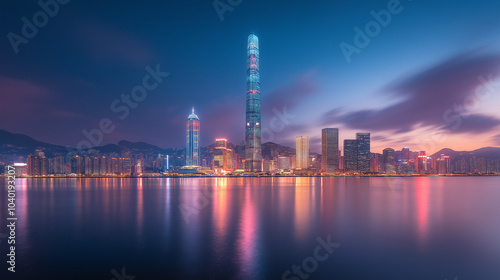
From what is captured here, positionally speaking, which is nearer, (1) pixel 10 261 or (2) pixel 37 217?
(1) pixel 10 261

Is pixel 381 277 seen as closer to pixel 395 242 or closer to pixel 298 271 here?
pixel 298 271

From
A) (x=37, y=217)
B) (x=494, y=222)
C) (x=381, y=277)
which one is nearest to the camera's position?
(x=381, y=277)

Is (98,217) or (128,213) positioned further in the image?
(128,213)

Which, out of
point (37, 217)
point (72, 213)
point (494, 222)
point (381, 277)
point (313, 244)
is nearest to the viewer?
point (381, 277)

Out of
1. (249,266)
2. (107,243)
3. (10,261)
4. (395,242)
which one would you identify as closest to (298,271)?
(249,266)

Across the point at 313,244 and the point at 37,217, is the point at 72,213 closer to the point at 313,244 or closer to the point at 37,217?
the point at 37,217

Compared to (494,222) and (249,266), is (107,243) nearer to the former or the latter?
(249,266)

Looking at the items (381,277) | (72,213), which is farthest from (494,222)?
(72,213)

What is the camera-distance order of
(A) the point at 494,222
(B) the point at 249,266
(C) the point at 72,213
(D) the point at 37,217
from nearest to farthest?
(B) the point at 249,266 < (A) the point at 494,222 < (D) the point at 37,217 < (C) the point at 72,213

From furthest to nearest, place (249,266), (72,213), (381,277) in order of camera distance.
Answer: (72,213), (249,266), (381,277)
